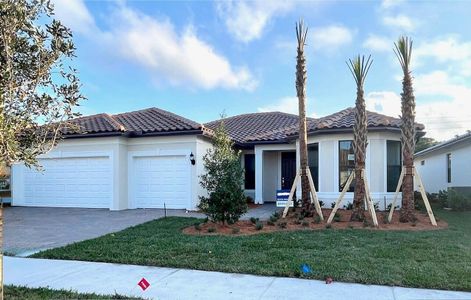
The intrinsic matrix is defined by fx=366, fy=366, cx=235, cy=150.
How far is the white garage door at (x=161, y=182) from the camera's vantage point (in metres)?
15.0

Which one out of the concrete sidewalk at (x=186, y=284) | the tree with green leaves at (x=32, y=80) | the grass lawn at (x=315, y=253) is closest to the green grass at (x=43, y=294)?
the concrete sidewalk at (x=186, y=284)

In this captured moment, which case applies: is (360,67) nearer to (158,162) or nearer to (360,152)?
(360,152)

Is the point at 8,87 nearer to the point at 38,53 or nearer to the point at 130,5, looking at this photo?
the point at 38,53

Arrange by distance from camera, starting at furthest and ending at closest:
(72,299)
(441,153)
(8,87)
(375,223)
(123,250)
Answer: (441,153), (375,223), (123,250), (72,299), (8,87)

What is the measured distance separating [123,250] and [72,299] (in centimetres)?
285

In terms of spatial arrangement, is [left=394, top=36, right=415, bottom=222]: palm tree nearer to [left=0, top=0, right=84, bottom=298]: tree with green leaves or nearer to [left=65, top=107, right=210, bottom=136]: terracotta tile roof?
[left=65, top=107, right=210, bottom=136]: terracotta tile roof

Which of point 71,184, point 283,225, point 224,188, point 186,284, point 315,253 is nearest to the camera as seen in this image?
point 186,284

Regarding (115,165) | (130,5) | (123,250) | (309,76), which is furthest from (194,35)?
(123,250)

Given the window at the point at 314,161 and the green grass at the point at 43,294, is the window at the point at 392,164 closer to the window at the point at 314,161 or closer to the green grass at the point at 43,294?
the window at the point at 314,161

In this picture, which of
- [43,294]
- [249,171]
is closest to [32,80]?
[43,294]

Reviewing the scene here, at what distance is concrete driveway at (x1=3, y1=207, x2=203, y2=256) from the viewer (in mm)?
8909

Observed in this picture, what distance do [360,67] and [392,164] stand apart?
4931 mm

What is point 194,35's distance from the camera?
13.6 metres

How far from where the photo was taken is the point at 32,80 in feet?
13.5
